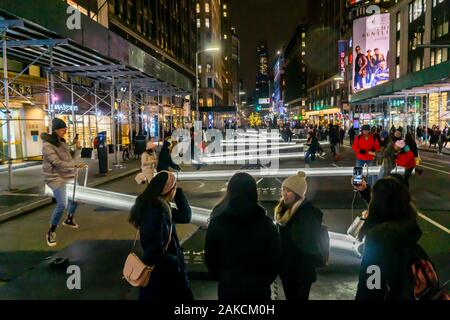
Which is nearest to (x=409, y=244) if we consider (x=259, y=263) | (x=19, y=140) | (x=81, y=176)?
(x=259, y=263)

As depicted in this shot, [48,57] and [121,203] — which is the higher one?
[48,57]

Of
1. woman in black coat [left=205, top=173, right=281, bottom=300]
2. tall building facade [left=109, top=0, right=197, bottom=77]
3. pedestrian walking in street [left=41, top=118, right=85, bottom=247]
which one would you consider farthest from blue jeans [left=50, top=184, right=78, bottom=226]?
tall building facade [left=109, top=0, right=197, bottom=77]

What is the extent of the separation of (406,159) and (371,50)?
198 feet

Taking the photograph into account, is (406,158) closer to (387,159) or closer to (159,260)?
(387,159)

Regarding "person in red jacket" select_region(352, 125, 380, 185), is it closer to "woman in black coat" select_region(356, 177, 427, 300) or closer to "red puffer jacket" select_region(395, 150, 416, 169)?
"red puffer jacket" select_region(395, 150, 416, 169)

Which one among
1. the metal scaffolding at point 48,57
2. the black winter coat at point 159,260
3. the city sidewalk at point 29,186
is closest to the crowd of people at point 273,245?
the black winter coat at point 159,260

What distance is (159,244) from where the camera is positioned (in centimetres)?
341

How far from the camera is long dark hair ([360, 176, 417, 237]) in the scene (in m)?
3.08

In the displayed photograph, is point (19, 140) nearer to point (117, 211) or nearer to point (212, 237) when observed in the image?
point (117, 211)

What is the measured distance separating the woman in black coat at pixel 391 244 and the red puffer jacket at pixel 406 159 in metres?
9.37

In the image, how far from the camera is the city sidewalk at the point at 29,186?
11.1 m

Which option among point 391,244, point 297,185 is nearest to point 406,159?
point 297,185

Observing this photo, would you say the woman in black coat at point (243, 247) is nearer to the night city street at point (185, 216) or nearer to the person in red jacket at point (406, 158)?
the night city street at point (185, 216)
